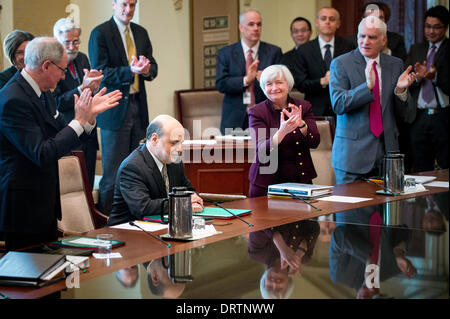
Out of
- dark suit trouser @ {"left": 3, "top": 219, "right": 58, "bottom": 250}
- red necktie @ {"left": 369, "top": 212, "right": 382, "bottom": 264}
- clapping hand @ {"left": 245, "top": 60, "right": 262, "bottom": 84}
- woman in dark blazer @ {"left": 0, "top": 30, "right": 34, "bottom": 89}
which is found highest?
woman in dark blazer @ {"left": 0, "top": 30, "right": 34, "bottom": 89}

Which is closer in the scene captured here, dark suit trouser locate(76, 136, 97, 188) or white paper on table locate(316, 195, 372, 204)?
white paper on table locate(316, 195, 372, 204)

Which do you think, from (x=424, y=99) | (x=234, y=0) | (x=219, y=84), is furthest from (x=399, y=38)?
(x=234, y=0)

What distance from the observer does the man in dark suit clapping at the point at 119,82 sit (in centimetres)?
468

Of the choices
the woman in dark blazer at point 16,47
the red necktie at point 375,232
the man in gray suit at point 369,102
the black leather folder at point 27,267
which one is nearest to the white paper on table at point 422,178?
the man in gray suit at point 369,102

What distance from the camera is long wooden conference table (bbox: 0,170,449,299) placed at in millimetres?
1640

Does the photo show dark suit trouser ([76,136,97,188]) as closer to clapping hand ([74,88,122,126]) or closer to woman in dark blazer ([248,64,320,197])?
woman in dark blazer ([248,64,320,197])

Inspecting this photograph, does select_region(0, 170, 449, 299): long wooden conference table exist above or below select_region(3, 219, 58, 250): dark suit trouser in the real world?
above

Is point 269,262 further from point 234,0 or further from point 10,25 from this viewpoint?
point 234,0

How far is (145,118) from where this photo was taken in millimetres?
4875

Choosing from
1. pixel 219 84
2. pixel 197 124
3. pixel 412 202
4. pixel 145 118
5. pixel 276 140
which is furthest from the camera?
pixel 197 124

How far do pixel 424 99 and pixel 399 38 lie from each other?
0.61 meters

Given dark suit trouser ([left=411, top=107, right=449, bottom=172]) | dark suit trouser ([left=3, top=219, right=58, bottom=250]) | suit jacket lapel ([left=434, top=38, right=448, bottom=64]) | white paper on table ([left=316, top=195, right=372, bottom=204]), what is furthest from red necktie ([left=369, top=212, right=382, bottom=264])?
suit jacket lapel ([left=434, top=38, right=448, bottom=64])

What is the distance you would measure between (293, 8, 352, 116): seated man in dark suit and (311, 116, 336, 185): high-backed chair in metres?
0.99

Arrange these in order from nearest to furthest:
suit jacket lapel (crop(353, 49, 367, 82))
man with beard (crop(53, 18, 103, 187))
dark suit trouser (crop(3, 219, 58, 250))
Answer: dark suit trouser (crop(3, 219, 58, 250))
suit jacket lapel (crop(353, 49, 367, 82))
man with beard (crop(53, 18, 103, 187))
